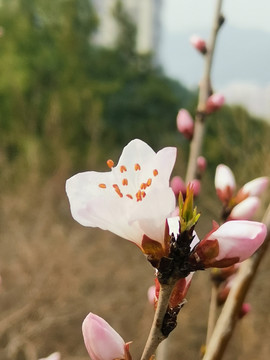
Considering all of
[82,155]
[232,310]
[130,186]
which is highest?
[130,186]

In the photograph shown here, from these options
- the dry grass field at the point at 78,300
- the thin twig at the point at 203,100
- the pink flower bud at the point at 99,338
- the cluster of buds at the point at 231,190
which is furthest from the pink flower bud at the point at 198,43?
the dry grass field at the point at 78,300

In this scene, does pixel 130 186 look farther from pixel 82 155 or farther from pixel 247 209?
pixel 82 155

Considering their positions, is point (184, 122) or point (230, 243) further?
point (184, 122)

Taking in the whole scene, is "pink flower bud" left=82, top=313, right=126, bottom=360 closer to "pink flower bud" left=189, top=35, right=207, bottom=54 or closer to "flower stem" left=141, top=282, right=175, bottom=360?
"flower stem" left=141, top=282, right=175, bottom=360

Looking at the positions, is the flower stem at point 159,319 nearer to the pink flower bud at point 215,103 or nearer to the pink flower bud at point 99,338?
the pink flower bud at point 99,338

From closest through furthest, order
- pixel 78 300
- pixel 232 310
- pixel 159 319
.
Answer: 1. pixel 159 319
2. pixel 232 310
3. pixel 78 300

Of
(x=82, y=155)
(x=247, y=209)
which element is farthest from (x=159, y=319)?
(x=82, y=155)

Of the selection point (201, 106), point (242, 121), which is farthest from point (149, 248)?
point (242, 121)
